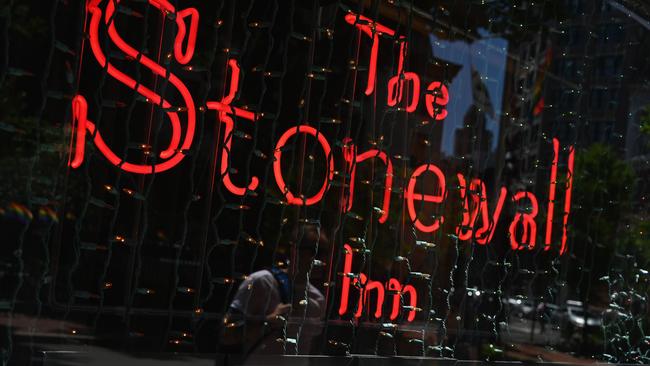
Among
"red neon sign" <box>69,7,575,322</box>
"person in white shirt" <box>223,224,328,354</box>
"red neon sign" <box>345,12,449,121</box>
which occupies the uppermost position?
"red neon sign" <box>345,12,449,121</box>

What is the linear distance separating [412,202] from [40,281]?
3.92 feet

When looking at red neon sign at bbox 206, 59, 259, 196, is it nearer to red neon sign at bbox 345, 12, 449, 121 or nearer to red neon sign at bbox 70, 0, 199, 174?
red neon sign at bbox 70, 0, 199, 174

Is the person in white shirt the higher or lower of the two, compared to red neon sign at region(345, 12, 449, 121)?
lower

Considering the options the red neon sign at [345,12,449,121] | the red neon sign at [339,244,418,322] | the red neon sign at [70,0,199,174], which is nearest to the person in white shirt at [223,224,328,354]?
the red neon sign at [339,244,418,322]

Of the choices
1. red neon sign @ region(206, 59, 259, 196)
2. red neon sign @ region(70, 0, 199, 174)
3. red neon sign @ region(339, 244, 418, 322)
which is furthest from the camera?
red neon sign @ region(339, 244, 418, 322)

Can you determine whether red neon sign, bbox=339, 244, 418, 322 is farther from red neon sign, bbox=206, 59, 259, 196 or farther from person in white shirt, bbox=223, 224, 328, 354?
red neon sign, bbox=206, 59, 259, 196

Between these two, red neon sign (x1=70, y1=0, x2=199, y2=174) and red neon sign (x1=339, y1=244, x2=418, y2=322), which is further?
red neon sign (x1=339, y1=244, x2=418, y2=322)

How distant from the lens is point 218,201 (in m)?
2.02

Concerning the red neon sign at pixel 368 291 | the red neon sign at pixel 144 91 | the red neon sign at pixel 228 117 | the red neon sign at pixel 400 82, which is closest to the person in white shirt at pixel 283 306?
the red neon sign at pixel 368 291

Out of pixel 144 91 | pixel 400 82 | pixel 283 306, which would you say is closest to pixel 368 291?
pixel 283 306

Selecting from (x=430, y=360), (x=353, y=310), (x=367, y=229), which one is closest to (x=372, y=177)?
(x=367, y=229)

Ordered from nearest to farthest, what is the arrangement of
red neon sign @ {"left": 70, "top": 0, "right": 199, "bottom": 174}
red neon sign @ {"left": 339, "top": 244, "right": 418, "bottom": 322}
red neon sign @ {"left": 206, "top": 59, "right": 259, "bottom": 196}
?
red neon sign @ {"left": 70, "top": 0, "right": 199, "bottom": 174} < red neon sign @ {"left": 206, "top": 59, "right": 259, "bottom": 196} < red neon sign @ {"left": 339, "top": 244, "right": 418, "bottom": 322}

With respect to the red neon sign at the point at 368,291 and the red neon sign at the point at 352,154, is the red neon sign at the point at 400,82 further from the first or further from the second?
the red neon sign at the point at 368,291

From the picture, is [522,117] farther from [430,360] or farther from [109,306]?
[109,306]
